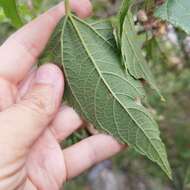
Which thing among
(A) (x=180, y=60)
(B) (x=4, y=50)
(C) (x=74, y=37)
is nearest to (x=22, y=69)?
(B) (x=4, y=50)

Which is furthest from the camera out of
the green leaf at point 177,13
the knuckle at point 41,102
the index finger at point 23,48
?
the index finger at point 23,48

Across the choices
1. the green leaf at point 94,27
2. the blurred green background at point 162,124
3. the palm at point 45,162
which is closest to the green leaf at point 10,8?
the green leaf at point 94,27

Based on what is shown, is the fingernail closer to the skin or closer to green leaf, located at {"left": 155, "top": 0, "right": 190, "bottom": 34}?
the skin

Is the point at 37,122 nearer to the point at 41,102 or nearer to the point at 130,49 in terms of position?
the point at 41,102

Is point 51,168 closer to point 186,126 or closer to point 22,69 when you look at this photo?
point 22,69

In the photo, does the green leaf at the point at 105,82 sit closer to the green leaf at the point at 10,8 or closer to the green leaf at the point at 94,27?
the green leaf at the point at 94,27

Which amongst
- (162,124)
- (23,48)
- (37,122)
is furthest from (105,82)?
(162,124)
